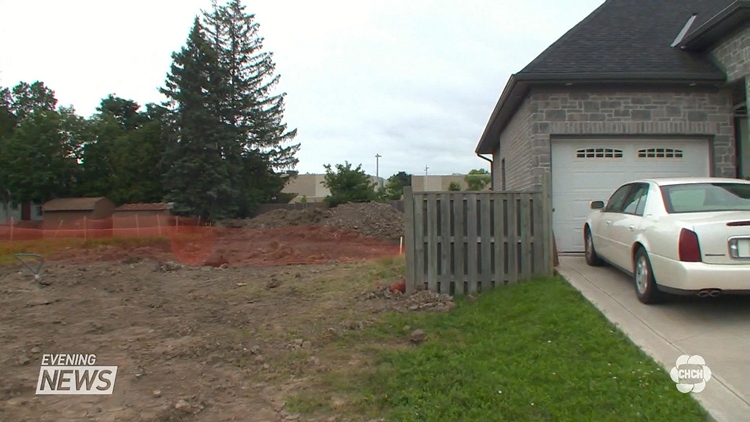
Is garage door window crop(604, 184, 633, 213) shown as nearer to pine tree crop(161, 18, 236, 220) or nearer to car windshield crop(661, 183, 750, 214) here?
car windshield crop(661, 183, 750, 214)

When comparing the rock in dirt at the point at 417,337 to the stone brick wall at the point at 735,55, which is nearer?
the rock in dirt at the point at 417,337

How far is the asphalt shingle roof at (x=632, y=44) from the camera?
9805 mm

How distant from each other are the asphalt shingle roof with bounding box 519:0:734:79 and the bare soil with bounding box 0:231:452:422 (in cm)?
520

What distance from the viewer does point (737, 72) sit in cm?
934

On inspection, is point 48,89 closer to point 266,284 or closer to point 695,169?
point 266,284

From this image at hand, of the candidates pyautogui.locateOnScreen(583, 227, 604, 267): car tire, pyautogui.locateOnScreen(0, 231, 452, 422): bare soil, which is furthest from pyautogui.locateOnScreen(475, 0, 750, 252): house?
pyautogui.locateOnScreen(0, 231, 452, 422): bare soil

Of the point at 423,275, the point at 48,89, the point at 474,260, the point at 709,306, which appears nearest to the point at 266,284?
the point at 423,275

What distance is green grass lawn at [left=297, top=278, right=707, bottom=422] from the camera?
157 inches

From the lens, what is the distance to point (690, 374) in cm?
441

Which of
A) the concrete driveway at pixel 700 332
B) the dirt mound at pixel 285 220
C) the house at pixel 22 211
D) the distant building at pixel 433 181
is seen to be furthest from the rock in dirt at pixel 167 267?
the distant building at pixel 433 181

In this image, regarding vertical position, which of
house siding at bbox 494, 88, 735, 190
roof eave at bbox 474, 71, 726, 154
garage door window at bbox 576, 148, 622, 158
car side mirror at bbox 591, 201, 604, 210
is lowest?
car side mirror at bbox 591, 201, 604, 210

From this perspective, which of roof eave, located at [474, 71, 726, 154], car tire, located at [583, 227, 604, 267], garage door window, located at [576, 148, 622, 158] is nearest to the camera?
car tire, located at [583, 227, 604, 267]

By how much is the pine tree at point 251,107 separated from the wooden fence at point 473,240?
2976 centimetres

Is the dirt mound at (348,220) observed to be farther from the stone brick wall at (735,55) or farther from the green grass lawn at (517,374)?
the green grass lawn at (517,374)
